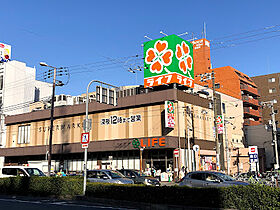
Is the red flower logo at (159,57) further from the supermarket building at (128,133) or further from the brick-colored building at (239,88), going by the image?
the brick-colored building at (239,88)

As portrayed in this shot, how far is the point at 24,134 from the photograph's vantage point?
55875mm

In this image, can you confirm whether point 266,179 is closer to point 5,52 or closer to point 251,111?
point 251,111

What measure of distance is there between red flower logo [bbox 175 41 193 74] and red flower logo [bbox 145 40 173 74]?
1.43m

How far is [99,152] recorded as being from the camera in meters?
45.8

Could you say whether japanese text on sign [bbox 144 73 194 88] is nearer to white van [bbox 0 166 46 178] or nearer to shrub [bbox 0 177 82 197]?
white van [bbox 0 166 46 178]

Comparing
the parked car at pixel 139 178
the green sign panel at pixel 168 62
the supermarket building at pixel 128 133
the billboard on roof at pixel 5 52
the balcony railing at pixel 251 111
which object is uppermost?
the billboard on roof at pixel 5 52

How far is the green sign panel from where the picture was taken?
43.6 meters

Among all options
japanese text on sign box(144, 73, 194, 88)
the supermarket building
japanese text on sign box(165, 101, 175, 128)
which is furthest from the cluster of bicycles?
japanese text on sign box(144, 73, 194, 88)

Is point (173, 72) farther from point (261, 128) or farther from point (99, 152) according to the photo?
point (261, 128)

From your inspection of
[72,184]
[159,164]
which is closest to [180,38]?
[159,164]

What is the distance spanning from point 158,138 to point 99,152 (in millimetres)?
11369

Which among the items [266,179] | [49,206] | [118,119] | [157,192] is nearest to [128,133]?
[118,119]

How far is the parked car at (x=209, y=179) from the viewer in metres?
16.9

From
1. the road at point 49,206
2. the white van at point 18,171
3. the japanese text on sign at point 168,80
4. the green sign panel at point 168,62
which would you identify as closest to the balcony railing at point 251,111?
the green sign panel at point 168,62
